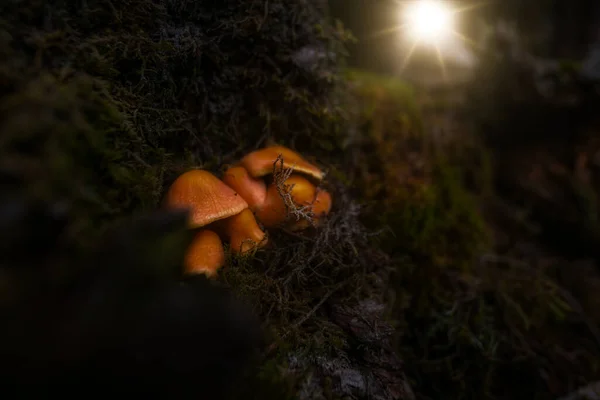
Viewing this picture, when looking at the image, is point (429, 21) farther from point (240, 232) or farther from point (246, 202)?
point (240, 232)

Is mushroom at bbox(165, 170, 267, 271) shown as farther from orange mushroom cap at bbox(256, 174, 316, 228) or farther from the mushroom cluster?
orange mushroom cap at bbox(256, 174, 316, 228)

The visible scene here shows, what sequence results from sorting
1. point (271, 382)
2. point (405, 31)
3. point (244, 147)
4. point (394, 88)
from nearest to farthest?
1. point (271, 382)
2. point (244, 147)
3. point (394, 88)
4. point (405, 31)

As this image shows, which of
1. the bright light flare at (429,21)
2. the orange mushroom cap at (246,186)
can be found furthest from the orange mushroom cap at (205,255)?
the bright light flare at (429,21)

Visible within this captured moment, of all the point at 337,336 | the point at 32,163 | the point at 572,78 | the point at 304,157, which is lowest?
the point at 337,336

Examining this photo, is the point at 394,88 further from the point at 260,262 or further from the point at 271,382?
the point at 271,382

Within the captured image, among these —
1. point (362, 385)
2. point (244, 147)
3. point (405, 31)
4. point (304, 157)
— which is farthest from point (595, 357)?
point (405, 31)

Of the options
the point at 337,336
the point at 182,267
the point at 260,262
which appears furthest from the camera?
the point at 260,262

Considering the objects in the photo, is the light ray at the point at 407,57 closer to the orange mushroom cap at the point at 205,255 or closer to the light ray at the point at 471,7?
the light ray at the point at 471,7

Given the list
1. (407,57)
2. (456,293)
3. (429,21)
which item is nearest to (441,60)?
(407,57)
